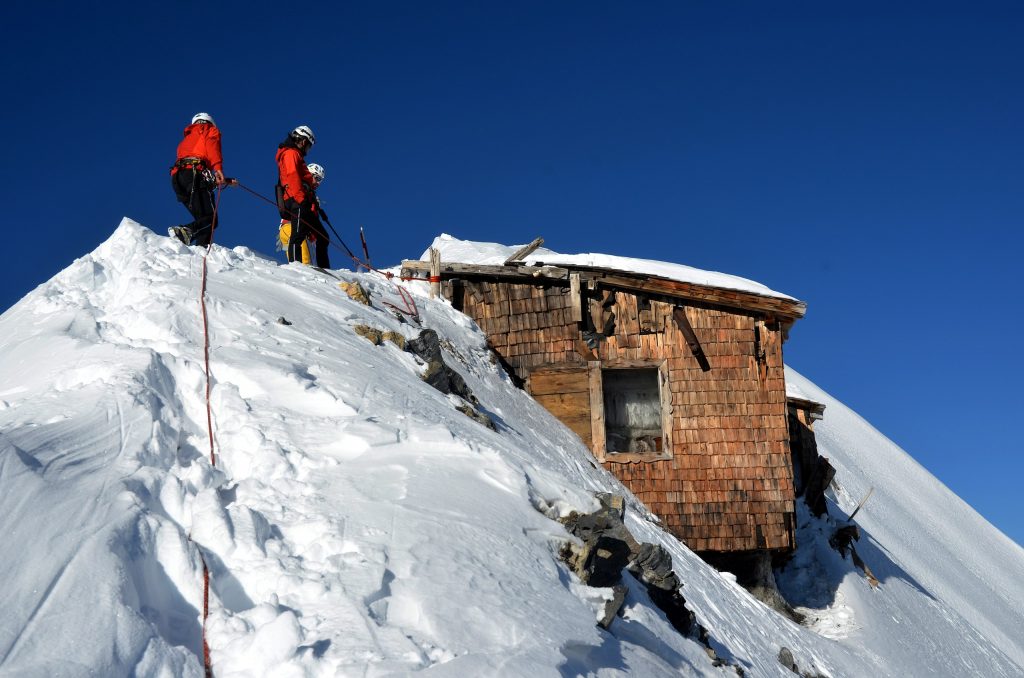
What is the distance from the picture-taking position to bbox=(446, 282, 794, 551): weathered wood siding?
11.0 m

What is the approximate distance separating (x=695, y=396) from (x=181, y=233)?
610cm

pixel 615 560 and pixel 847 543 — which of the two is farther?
pixel 847 543

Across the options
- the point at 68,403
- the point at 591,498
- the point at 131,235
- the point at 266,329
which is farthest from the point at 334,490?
the point at 131,235

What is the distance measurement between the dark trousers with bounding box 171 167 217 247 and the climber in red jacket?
3.35 ft

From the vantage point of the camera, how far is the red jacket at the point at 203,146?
32.7 ft

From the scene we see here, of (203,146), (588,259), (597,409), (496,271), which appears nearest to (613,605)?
(597,409)

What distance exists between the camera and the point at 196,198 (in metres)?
9.90

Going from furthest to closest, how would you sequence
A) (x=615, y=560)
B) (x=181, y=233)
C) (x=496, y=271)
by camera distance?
(x=496, y=271) → (x=181, y=233) → (x=615, y=560)

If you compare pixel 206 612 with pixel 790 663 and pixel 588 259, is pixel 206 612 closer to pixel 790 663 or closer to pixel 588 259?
pixel 790 663

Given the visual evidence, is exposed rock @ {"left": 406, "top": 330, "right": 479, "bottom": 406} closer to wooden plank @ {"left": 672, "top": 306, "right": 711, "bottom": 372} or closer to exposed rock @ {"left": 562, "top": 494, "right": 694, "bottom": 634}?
exposed rock @ {"left": 562, "top": 494, "right": 694, "bottom": 634}

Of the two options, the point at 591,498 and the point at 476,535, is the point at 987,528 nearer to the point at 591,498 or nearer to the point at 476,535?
the point at 591,498

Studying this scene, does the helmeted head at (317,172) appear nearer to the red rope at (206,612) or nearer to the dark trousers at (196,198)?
the dark trousers at (196,198)

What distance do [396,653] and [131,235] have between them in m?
6.64

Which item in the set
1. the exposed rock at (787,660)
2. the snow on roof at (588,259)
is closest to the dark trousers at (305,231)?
the exposed rock at (787,660)
